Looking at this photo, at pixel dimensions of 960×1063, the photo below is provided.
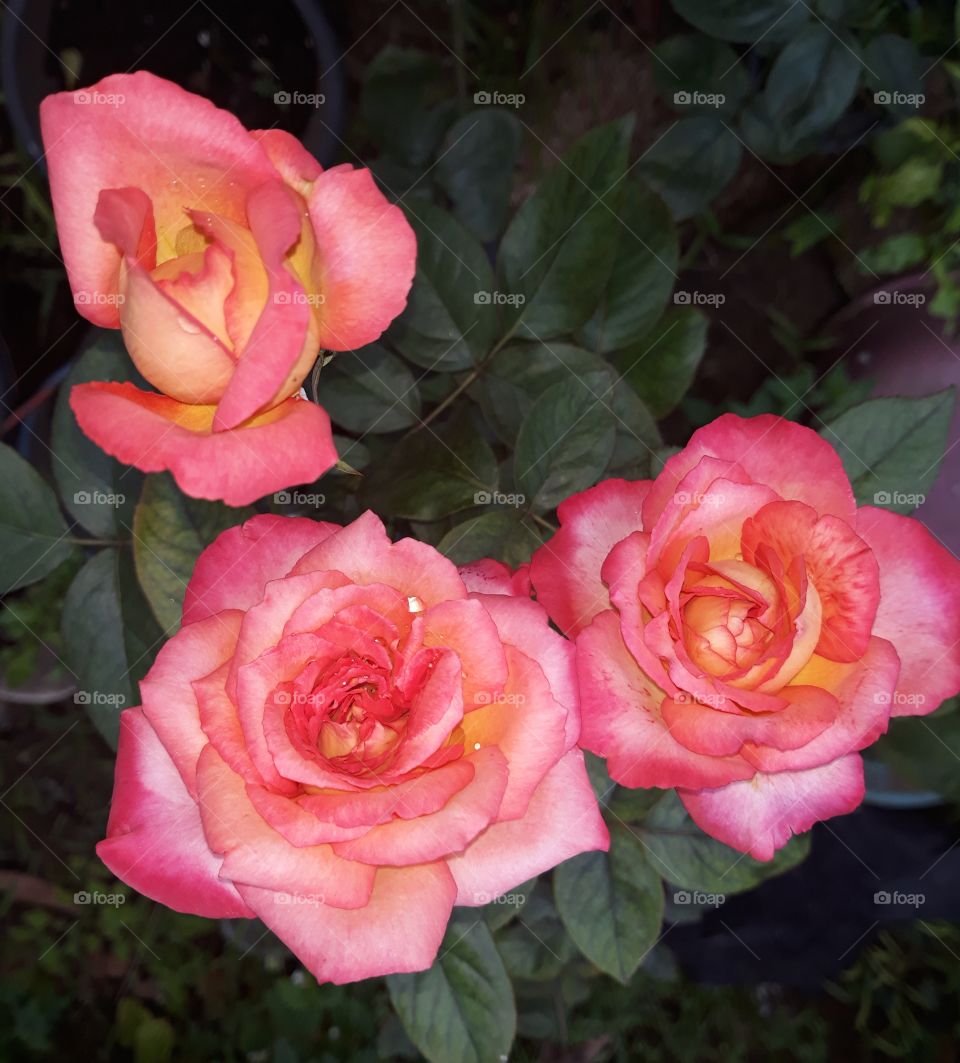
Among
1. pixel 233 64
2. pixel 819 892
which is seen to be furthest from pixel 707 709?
pixel 233 64

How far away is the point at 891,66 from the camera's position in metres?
0.74

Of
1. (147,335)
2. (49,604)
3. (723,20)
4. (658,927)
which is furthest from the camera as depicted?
(49,604)

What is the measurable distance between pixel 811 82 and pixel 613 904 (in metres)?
0.63

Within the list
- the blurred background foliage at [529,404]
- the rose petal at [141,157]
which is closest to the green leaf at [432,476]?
the blurred background foliage at [529,404]

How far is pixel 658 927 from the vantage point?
0.61m

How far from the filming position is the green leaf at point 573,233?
624 millimetres

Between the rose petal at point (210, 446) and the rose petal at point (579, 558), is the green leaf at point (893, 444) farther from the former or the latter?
the rose petal at point (210, 446)

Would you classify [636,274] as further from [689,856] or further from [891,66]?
[689,856]

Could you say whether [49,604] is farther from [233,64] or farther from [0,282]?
[233,64]

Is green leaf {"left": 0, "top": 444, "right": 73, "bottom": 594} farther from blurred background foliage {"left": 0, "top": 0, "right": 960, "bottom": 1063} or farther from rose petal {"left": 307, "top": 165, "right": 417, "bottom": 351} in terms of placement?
rose petal {"left": 307, "top": 165, "right": 417, "bottom": 351}

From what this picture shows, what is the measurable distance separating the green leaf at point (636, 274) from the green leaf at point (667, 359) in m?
0.04

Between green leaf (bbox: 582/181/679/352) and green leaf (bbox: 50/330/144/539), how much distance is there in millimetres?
340

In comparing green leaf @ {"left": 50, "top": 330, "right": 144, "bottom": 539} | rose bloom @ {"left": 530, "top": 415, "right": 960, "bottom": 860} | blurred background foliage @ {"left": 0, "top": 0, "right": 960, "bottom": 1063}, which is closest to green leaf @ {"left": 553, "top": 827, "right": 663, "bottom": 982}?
blurred background foliage @ {"left": 0, "top": 0, "right": 960, "bottom": 1063}

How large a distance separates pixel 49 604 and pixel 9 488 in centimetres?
39
